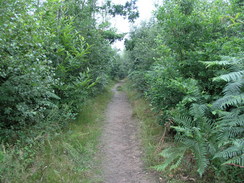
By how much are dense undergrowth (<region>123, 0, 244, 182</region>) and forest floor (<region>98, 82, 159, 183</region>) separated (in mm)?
702

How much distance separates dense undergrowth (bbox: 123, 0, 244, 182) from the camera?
335cm

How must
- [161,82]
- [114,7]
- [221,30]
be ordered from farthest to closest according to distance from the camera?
[114,7] → [221,30] → [161,82]

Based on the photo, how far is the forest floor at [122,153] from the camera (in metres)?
4.20

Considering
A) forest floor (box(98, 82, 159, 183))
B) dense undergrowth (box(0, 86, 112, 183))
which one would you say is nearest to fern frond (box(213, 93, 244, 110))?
forest floor (box(98, 82, 159, 183))

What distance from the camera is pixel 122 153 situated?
17.9ft

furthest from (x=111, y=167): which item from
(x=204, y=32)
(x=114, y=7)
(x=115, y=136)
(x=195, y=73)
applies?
(x=114, y=7)

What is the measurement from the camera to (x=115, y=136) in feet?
22.3

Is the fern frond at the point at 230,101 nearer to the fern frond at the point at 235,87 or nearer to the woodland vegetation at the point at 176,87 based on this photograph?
the woodland vegetation at the point at 176,87

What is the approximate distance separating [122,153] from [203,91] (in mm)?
2875

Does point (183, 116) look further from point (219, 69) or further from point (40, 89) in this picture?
point (40, 89)

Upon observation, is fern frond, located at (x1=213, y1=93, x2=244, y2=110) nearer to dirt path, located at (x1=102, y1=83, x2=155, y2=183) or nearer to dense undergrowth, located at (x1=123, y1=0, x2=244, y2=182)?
dense undergrowth, located at (x1=123, y1=0, x2=244, y2=182)

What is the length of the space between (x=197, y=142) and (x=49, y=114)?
13.0ft

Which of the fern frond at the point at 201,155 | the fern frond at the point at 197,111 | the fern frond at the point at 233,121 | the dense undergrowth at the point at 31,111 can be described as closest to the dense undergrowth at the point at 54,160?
the dense undergrowth at the point at 31,111

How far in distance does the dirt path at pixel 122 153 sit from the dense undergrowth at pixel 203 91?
2.39ft
